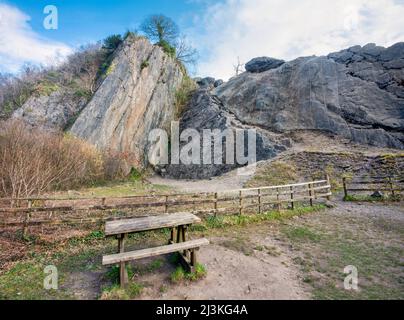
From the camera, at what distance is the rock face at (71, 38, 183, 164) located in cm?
2202

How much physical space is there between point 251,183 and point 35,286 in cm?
1351

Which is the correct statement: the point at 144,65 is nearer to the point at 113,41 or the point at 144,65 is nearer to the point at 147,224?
the point at 113,41

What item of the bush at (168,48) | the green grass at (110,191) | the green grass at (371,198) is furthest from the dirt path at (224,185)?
the bush at (168,48)

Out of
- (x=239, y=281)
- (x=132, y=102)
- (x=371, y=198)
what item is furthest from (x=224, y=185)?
(x=132, y=102)

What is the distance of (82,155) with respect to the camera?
600 inches

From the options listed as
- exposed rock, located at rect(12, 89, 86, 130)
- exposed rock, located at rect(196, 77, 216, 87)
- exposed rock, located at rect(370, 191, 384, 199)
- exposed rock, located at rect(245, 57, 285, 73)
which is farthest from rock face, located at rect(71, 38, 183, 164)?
exposed rock, located at rect(370, 191, 384, 199)

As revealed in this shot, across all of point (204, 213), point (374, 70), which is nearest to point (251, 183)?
point (204, 213)

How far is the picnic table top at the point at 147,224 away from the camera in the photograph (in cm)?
470

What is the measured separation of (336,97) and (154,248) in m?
27.0

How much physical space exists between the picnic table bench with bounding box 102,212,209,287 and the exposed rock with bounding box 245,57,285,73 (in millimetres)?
34081

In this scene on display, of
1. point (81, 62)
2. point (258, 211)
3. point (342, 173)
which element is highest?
point (81, 62)

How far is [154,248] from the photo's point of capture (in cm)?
473

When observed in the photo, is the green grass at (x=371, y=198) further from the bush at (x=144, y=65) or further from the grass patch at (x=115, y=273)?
the bush at (x=144, y=65)

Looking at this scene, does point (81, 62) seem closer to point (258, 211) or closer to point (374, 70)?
point (258, 211)
